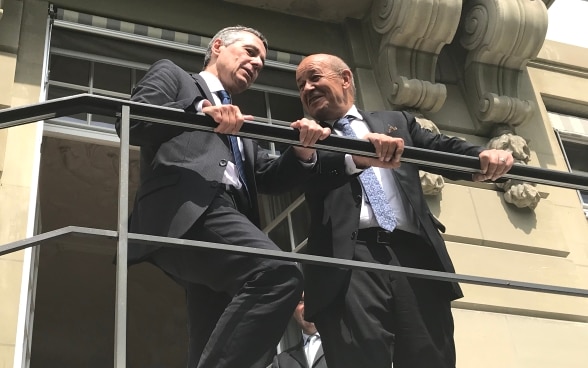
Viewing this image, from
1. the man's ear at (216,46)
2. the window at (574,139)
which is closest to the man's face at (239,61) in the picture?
the man's ear at (216,46)

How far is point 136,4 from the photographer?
705 cm

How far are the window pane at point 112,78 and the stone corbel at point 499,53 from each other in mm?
2555

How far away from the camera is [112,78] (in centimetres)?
685

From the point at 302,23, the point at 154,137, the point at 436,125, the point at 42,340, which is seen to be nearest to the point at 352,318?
the point at 154,137

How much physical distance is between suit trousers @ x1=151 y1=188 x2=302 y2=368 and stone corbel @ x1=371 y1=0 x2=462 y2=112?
3511 millimetres

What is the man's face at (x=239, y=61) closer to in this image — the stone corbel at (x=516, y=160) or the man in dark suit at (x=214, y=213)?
the man in dark suit at (x=214, y=213)

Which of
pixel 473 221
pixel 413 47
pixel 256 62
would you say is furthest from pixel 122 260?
pixel 413 47

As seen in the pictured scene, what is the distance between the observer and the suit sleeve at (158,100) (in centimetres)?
374

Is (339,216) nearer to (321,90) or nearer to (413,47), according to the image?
(321,90)

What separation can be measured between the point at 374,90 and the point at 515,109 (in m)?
1.05

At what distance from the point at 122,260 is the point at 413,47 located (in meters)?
4.57

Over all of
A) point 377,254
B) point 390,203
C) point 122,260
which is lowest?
point 122,260

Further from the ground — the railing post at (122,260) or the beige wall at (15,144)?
the beige wall at (15,144)

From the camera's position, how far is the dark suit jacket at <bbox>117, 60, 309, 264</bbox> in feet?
11.8
